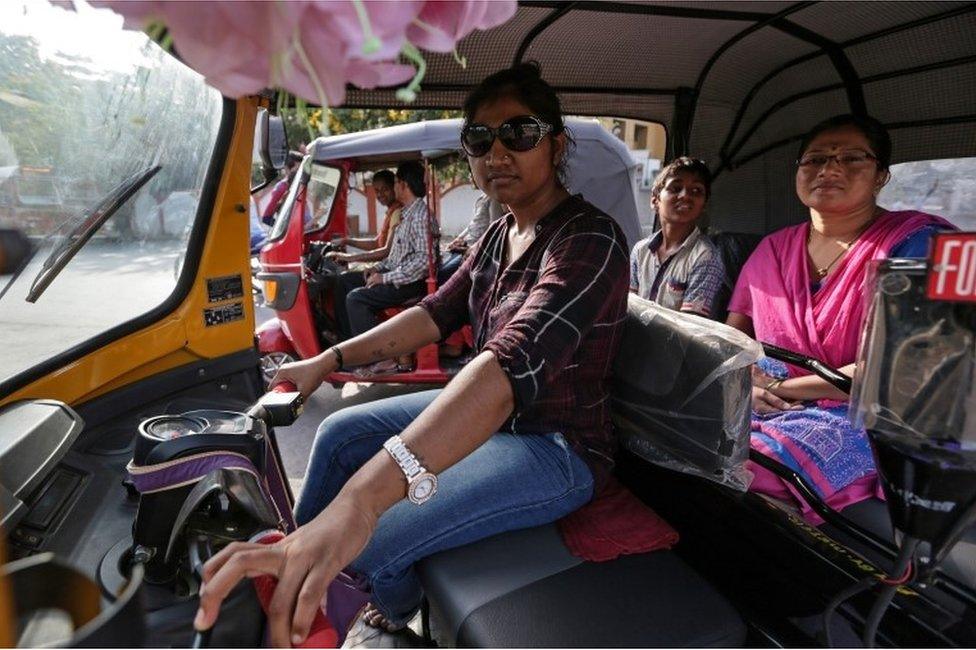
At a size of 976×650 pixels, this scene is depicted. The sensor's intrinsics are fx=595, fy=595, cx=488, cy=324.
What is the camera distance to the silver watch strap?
1.10 meters

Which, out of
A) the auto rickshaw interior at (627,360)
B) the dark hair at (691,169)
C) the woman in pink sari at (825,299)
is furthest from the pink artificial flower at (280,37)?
the dark hair at (691,169)

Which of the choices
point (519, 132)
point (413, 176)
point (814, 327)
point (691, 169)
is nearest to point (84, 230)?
point (519, 132)

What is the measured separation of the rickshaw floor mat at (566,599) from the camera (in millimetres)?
1192

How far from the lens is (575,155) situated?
15.1 ft

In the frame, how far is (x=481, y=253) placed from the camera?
198cm

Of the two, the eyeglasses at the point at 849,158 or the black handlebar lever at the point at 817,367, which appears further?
the eyeglasses at the point at 849,158

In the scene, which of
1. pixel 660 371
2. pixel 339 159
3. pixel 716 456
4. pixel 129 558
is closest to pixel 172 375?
pixel 129 558

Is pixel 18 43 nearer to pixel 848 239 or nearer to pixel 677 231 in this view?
pixel 848 239

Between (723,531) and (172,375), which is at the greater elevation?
(172,375)

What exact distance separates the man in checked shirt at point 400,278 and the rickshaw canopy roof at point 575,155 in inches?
15.1

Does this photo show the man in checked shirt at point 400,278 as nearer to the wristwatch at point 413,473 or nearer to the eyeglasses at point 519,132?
the eyeglasses at point 519,132

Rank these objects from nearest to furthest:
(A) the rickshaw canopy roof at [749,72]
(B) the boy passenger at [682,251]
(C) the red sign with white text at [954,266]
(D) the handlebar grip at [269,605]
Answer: (C) the red sign with white text at [954,266] < (D) the handlebar grip at [269,605] < (A) the rickshaw canopy roof at [749,72] < (B) the boy passenger at [682,251]

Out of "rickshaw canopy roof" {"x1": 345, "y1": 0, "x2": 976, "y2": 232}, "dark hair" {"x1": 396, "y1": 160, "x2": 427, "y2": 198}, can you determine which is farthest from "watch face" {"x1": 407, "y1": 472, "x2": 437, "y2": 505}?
"dark hair" {"x1": 396, "y1": 160, "x2": 427, "y2": 198}

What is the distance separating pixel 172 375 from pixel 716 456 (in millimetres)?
1609
